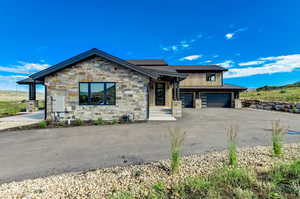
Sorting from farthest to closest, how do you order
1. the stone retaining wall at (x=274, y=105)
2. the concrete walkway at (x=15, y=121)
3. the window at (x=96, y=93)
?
A: the stone retaining wall at (x=274, y=105) → the window at (x=96, y=93) → the concrete walkway at (x=15, y=121)

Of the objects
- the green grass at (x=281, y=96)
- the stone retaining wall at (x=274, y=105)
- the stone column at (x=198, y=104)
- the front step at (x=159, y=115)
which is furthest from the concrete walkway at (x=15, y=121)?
the green grass at (x=281, y=96)

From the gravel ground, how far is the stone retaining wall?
13.3m

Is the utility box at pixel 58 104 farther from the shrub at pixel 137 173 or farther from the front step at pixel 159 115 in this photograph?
the shrub at pixel 137 173

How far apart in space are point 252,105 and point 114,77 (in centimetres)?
1747

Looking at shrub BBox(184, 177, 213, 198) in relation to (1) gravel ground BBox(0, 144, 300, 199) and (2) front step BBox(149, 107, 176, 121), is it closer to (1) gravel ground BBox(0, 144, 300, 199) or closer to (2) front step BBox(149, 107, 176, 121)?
(1) gravel ground BBox(0, 144, 300, 199)

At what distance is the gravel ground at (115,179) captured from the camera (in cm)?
213

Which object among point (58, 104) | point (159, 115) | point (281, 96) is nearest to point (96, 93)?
point (58, 104)

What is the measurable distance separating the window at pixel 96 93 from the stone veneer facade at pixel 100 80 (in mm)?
204

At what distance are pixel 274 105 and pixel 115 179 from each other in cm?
1824

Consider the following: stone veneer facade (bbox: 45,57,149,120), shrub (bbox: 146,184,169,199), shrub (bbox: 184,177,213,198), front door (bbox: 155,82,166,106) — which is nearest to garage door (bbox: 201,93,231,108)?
front door (bbox: 155,82,166,106)

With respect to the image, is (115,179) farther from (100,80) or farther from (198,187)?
(100,80)

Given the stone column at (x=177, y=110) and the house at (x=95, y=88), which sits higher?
the house at (x=95, y=88)

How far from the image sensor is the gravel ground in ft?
7.00

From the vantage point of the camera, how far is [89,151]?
4035mm
